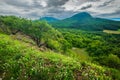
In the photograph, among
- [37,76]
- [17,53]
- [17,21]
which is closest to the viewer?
[37,76]

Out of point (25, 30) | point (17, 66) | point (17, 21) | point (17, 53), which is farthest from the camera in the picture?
point (17, 21)

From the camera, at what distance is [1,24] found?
58656mm

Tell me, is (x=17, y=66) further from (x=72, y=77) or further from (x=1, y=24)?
(x=1, y=24)

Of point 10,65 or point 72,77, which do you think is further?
point 10,65

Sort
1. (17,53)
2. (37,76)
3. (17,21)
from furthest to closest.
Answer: (17,21), (17,53), (37,76)

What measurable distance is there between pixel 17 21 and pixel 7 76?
45265 millimetres

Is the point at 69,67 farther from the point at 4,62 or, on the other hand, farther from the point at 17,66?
the point at 4,62

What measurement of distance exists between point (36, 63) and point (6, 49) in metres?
5.05

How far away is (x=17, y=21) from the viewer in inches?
2382

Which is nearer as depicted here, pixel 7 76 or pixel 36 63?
pixel 7 76

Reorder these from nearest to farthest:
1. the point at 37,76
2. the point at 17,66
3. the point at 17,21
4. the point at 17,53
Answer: the point at 37,76 < the point at 17,66 < the point at 17,53 < the point at 17,21

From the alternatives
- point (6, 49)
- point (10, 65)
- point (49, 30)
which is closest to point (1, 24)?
point (49, 30)

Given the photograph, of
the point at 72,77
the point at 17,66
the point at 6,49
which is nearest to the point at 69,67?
the point at 72,77

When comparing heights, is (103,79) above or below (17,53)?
below
